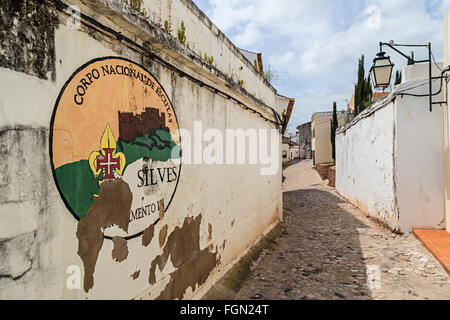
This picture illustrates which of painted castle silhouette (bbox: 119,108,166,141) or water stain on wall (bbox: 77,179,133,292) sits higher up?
painted castle silhouette (bbox: 119,108,166,141)

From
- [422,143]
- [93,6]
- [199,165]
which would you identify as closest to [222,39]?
[199,165]

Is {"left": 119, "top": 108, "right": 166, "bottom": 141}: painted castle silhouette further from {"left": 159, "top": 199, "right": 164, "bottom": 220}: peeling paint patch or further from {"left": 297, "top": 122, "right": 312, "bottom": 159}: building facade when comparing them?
{"left": 297, "top": 122, "right": 312, "bottom": 159}: building facade

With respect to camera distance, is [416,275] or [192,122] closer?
[192,122]

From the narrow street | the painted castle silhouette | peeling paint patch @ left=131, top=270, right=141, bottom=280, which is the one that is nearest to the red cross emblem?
the painted castle silhouette

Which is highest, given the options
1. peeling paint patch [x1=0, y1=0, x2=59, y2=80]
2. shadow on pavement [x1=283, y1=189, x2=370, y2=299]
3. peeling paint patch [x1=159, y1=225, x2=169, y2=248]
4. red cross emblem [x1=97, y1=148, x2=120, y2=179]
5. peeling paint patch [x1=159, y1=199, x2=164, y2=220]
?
peeling paint patch [x1=0, y1=0, x2=59, y2=80]

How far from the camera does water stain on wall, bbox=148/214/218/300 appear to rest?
10.3 feet

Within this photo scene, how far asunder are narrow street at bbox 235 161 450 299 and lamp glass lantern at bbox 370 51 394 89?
3.76 metres

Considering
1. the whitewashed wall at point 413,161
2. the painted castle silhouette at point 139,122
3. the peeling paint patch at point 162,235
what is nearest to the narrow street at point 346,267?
the whitewashed wall at point 413,161

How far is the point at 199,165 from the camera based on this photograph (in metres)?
4.02

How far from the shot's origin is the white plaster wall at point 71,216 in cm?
169

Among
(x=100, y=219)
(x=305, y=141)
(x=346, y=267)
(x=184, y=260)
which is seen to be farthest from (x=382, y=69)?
(x=305, y=141)

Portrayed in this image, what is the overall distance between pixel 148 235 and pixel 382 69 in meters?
6.96
